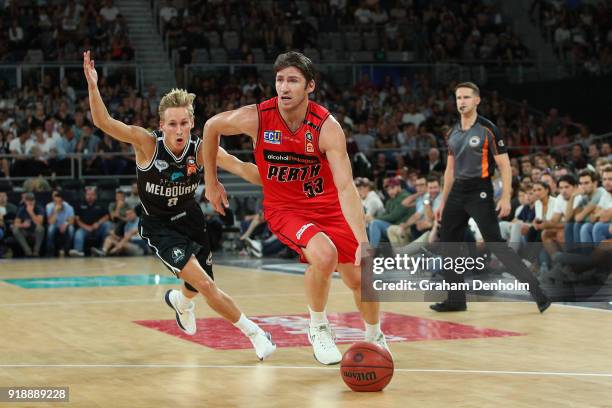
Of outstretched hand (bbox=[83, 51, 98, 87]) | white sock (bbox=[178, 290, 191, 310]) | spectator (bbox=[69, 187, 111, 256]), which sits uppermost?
outstretched hand (bbox=[83, 51, 98, 87])

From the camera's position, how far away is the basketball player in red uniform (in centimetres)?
648

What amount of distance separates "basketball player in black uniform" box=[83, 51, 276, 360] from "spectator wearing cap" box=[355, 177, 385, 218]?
27.5 ft

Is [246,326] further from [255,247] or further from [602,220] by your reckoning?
[255,247]

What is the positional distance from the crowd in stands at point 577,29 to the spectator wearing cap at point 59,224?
41.8 feet

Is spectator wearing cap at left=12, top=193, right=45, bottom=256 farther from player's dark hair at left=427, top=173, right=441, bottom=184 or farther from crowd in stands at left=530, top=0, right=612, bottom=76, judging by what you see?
crowd in stands at left=530, top=0, right=612, bottom=76

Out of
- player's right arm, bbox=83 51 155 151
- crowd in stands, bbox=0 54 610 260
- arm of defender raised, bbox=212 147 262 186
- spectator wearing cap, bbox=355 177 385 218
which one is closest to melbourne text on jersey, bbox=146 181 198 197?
player's right arm, bbox=83 51 155 151

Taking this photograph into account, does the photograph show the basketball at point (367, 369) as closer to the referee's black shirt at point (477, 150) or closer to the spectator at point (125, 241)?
the referee's black shirt at point (477, 150)

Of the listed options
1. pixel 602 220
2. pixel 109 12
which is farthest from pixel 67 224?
pixel 602 220

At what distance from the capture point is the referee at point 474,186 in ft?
32.4

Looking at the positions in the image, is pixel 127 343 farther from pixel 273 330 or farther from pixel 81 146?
pixel 81 146

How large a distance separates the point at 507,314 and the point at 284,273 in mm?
5455

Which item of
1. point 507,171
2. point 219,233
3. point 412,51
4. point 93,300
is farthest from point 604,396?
point 412,51

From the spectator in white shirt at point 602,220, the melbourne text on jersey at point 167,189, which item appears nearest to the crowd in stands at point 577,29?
the spectator in white shirt at point 602,220

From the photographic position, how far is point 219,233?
19.0 m
